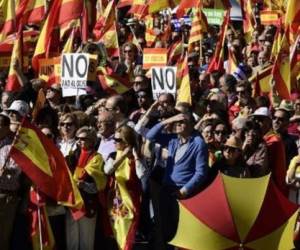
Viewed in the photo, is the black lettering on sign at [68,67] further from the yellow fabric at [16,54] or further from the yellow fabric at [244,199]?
the yellow fabric at [244,199]

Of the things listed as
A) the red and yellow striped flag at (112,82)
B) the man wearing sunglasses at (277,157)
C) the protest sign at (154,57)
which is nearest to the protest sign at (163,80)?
the red and yellow striped flag at (112,82)

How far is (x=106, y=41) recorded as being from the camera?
16203 millimetres

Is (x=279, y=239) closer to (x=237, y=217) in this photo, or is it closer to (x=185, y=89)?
(x=237, y=217)

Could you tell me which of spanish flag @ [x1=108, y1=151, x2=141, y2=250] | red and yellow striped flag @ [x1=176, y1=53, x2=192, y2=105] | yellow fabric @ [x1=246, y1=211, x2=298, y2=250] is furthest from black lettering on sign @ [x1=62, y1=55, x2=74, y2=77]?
yellow fabric @ [x1=246, y1=211, x2=298, y2=250]

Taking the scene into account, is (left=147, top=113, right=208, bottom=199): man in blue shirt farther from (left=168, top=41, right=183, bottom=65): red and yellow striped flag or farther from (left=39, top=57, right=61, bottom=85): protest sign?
(left=168, top=41, right=183, bottom=65): red and yellow striped flag

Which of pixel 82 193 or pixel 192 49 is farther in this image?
pixel 192 49

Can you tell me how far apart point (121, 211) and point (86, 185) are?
1.45ft

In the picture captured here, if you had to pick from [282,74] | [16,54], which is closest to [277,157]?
[282,74]

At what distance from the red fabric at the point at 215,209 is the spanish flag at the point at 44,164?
1.20 metres

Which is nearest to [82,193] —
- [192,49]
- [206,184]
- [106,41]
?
[206,184]

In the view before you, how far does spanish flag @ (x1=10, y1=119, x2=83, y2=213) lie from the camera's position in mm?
9961

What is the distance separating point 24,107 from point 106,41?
15.6ft

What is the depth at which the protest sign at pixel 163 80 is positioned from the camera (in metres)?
13.1

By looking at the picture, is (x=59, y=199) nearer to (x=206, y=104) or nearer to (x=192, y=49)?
(x=206, y=104)
